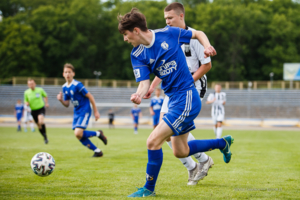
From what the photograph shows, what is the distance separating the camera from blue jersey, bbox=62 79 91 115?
327 inches

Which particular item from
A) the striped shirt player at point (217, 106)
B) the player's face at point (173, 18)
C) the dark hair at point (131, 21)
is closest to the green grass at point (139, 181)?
the dark hair at point (131, 21)

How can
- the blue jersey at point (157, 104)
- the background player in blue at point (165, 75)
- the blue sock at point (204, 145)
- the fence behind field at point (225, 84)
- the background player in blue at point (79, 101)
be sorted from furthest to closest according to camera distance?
the fence behind field at point (225, 84)
the blue jersey at point (157, 104)
the background player in blue at point (79, 101)
the blue sock at point (204, 145)
the background player in blue at point (165, 75)

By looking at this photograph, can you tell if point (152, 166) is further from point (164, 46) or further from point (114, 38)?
point (114, 38)

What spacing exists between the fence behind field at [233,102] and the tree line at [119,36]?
14613 millimetres

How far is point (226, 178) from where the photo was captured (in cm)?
544

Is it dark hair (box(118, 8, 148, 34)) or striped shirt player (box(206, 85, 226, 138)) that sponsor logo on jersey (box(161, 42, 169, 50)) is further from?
striped shirt player (box(206, 85, 226, 138))

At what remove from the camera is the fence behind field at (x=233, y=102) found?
37.9 metres

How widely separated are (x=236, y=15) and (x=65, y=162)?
2239 inches

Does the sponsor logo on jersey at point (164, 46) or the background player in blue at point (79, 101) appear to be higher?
the sponsor logo on jersey at point (164, 46)

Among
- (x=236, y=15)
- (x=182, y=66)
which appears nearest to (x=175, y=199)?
(x=182, y=66)

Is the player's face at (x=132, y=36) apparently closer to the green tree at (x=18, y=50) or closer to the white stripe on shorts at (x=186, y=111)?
the white stripe on shorts at (x=186, y=111)

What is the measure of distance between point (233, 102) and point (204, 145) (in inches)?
1463

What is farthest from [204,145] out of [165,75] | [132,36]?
[132,36]

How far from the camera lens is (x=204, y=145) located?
182 inches
